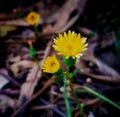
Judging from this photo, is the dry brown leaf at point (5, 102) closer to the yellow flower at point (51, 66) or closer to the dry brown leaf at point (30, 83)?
the dry brown leaf at point (30, 83)

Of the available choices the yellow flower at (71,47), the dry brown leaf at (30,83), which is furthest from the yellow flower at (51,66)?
the dry brown leaf at (30,83)

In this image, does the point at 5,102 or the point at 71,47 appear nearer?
the point at 71,47

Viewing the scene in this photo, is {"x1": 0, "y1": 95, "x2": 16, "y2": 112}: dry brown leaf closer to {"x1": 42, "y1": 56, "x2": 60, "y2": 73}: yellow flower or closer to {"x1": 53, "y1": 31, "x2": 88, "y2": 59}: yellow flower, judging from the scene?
{"x1": 42, "y1": 56, "x2": 60, "y2": 73}: yellow flower

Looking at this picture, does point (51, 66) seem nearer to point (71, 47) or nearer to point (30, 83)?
point (71, 47)

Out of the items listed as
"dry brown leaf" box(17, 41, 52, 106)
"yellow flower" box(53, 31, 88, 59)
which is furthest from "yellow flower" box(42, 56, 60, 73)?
"dry brown leaf" box(17, 41, 52, 106)

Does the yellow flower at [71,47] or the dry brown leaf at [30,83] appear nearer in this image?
the yellow flower at [71,47]

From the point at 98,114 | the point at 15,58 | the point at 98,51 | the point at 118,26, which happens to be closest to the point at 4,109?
the point at 15,58

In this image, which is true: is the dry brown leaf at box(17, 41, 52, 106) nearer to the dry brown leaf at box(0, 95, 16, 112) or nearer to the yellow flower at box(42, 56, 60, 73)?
the dry brown leaf at box(0, 95, 16, 112)

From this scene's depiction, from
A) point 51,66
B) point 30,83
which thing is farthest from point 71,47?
point 30,83

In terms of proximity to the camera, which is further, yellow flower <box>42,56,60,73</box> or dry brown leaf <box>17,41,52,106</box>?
dry brown leaf <box>17,41,52,106</box>

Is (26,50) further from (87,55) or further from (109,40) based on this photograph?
(109,40)

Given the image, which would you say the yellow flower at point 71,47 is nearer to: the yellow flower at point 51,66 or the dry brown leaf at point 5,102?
the yellow flower at point 51,66

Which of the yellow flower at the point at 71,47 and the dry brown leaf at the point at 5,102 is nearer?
the yellow flower at the point at 71,47
